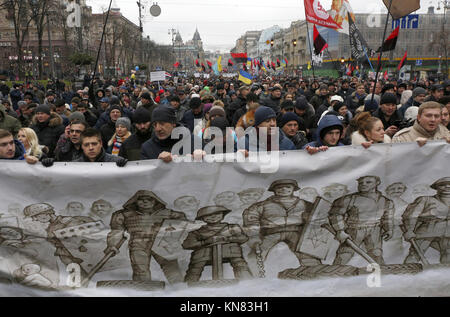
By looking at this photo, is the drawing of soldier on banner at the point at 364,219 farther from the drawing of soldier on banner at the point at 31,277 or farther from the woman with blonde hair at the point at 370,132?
the drawing of soldier on banner at the point at 31,277

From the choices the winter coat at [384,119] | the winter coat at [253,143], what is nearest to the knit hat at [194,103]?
the winter coat at [384,119]

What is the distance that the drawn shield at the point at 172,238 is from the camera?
12.1 feet

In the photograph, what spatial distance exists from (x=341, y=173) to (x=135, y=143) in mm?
2464

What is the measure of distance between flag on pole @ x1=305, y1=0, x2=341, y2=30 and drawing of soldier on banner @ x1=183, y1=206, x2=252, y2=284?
8323 millimetres

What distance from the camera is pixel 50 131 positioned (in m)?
6.70

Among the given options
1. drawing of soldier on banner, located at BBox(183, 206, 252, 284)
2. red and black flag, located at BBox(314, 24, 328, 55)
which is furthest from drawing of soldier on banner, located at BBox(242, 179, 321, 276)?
red and black flag, located at BBox(314, 24, 328, 55)

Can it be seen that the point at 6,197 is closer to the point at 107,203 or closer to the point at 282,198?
the point at 107,203

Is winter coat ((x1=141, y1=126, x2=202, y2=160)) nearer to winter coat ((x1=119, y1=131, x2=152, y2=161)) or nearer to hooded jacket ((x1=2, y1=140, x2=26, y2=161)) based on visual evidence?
winter coat ((x1=119, y1=131, x2=152, y2=161))

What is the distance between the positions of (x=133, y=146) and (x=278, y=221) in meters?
2.11

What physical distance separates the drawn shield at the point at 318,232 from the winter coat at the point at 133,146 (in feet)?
7.24

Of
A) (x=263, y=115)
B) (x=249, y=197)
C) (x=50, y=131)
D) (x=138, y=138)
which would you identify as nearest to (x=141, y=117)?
(x=138, y=138)
